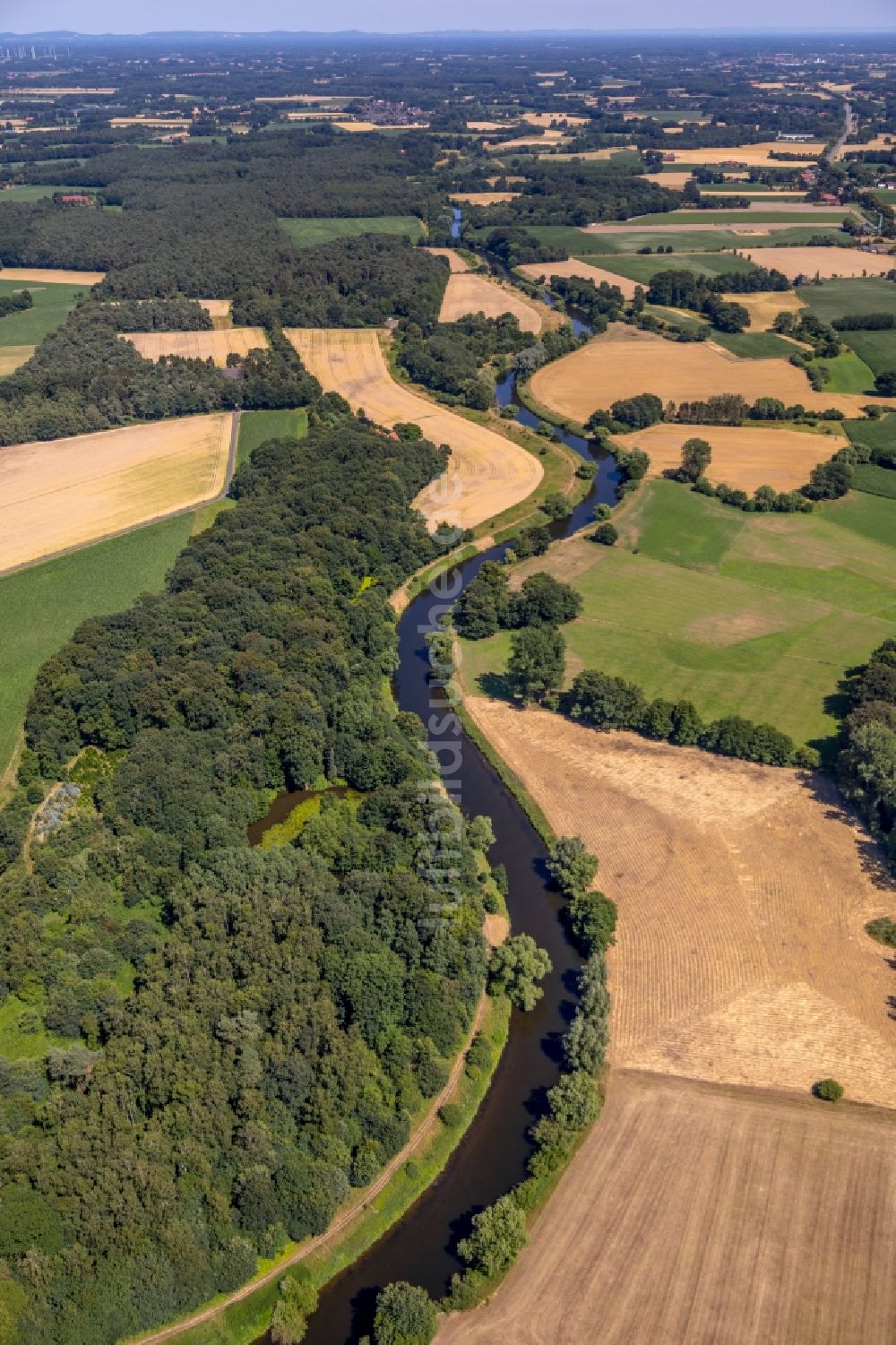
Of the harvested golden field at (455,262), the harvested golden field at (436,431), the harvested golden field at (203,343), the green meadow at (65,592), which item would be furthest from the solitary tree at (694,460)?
the harvested golden field at (455,262)

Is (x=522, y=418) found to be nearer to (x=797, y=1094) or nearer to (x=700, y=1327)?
(x=797, y=1094)

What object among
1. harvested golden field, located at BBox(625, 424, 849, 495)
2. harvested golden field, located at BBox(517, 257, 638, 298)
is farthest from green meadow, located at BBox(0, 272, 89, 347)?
harvested golden field, located at BBox(625, 424, 849, 495)

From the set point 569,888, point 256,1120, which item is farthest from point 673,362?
point 256,1120

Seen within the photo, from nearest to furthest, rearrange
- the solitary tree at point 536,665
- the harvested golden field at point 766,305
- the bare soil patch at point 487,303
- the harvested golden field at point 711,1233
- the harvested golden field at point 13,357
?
1. the harvested golden field at point 711,1233
2. the solitary tree at point 536,665
3. the harvested golden field at point 13,357
4. the harvested golden field at point 766,305
5. the bare soil patch at point 487,303

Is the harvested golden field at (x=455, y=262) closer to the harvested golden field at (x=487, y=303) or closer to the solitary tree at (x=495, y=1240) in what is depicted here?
the harvested golden field at (x=487, y=303)

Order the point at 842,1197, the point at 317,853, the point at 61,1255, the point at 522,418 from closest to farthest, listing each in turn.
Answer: the point at 61,1255, the point at 842,1197, the point at 317,853, the point at 522,418

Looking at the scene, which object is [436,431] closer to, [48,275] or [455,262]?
[455,262]

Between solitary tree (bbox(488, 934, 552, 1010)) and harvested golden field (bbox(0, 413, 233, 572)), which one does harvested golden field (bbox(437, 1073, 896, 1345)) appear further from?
harvested golden field (bbox(0, 413, 233, 572))
